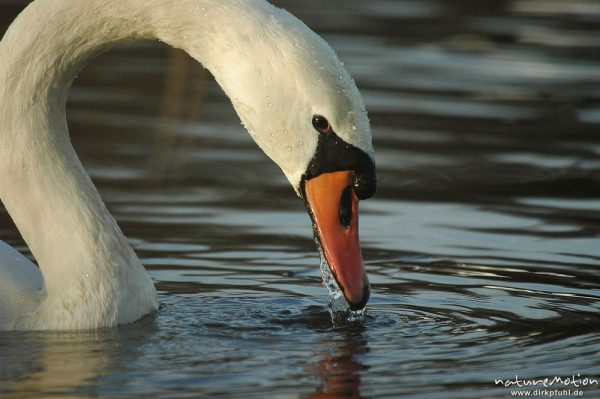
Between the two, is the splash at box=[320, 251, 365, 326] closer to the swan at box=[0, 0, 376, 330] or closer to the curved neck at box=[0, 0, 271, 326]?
the swan at box=[0, 0, 376, 330]

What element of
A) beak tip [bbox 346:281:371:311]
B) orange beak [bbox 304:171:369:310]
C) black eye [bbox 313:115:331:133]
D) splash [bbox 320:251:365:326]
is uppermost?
black eye [bbox 313:115:331:133]

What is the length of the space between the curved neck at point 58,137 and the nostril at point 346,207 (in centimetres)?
101

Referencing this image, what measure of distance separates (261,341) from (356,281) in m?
0.51

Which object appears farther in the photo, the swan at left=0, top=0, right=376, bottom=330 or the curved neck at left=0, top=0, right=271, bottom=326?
the curved neck at left=0, top=0, right=271, bottom=326

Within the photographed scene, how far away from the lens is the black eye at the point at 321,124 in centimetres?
697

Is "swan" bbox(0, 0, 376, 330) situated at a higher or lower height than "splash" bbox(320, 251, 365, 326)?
higher

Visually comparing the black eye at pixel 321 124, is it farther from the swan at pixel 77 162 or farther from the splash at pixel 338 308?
the splash at pixel 338 308

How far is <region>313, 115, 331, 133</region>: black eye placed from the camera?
6.97 meters

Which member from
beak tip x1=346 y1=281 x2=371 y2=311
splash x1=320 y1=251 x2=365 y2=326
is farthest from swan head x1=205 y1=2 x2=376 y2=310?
splash x1=320 y1=251 x2=365 y2=326

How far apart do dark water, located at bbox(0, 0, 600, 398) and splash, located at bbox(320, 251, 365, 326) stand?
0.08 m

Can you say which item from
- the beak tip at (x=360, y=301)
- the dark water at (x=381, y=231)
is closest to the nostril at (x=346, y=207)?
the beak tip at (x=360, y=301)

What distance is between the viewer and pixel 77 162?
8.13 metres

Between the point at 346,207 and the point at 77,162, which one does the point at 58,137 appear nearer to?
the point at 77,162

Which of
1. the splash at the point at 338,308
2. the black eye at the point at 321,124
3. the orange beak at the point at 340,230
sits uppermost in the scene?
the black eye at the point at 321,124
